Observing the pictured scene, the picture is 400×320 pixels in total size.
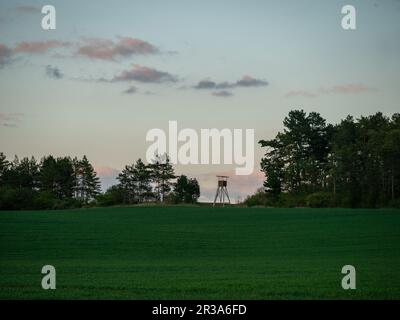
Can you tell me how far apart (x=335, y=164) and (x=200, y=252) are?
12.8 meters

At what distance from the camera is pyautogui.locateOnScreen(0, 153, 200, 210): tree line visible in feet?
73.4

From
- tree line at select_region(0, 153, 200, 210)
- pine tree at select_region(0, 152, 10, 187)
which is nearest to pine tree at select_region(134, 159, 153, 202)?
tree line at select_region(0, 153, 200, 210)

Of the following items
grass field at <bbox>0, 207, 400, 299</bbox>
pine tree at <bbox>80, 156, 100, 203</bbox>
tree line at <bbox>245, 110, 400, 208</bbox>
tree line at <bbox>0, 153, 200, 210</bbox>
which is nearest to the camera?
grass field at <bbox>0, 207, 400, 299</bbox>

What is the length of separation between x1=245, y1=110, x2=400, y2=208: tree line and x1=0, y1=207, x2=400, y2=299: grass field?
927 millimetres

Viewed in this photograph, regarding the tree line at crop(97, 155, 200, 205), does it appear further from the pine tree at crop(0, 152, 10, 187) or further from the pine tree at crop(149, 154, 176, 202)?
the pine tree at crop(0, 152, 10, 187)

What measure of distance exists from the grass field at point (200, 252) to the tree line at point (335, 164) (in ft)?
3.04

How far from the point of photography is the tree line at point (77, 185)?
2238 cm

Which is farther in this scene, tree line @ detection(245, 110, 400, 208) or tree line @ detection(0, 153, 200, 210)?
tree line @ detection(245, 110, 400, 208)

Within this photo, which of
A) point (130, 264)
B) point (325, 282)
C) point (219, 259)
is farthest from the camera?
point (219, 259)

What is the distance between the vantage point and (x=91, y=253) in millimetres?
19953

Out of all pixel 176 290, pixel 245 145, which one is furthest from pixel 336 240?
pixel 176 290
